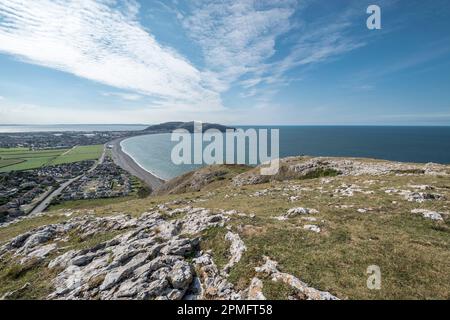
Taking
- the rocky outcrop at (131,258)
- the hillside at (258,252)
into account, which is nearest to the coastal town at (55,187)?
the rocky outcrop at (131,258)

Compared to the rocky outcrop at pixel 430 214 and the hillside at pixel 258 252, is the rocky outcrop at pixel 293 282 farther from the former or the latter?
the rocky outcrop at pixel 430 214

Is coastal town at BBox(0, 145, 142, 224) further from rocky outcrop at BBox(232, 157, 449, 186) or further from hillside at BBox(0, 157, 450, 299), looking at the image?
rocky outcrop at BBox(232, 157, 449, 186)

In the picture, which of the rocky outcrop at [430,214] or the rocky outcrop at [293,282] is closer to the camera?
the rocky outcrop at [293,282]

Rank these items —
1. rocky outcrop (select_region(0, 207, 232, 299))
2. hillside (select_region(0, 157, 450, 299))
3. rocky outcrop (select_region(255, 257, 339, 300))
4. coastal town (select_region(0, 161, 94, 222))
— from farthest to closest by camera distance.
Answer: coastal town (select_region(0, 161, 94, 222))
rocky outcrop (select_region(0, 207, 232, 299))
hillside (select_region(0, 157, 450, 299))
rocky outcrop (select_region(255, 257, 339, 300))

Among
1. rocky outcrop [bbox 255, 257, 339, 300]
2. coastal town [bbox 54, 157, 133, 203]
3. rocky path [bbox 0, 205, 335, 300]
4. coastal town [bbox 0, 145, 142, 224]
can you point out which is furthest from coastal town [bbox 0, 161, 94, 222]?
rocky outcrop [bbox 255, 257, 339, 300]
